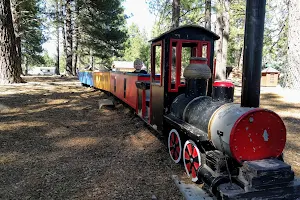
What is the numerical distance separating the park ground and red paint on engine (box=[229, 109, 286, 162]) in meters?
1.06

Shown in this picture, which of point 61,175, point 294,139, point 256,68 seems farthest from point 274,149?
point 294,139

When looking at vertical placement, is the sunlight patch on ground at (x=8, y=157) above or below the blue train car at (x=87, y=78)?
below

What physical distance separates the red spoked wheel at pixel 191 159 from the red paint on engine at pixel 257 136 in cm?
83

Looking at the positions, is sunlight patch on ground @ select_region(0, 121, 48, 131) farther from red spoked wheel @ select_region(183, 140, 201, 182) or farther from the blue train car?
the blue train car

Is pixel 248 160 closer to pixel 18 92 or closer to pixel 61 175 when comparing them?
pixel 61 175

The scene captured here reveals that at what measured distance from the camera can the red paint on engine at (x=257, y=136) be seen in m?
2.68

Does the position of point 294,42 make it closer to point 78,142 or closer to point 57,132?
point 78,142

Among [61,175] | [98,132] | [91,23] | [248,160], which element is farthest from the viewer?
[91,23]

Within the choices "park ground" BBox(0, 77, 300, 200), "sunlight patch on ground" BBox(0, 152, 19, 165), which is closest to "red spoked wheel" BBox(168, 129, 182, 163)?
"park ground" BBox(0, 77, 300, 200)

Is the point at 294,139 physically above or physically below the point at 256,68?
below

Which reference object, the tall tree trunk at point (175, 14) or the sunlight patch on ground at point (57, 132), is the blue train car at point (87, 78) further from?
the sunlight patch on ground at point (57, 132)

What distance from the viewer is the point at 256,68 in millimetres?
2775

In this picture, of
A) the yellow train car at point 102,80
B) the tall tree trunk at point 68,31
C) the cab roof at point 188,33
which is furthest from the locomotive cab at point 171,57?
the tall tree trunk at point 68,31

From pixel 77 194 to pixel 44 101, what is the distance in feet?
20.8
